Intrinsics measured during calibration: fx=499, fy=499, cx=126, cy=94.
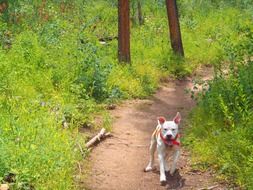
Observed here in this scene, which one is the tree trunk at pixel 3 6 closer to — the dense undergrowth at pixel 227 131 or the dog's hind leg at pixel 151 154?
the dense undergrowth at pixel 227 131

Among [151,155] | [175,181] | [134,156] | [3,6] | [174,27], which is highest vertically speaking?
[3,6]

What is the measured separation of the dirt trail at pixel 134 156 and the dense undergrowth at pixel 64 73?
1.15 ft

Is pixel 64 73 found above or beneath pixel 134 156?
above

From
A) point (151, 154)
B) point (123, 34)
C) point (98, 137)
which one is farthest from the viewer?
point (123, 34)

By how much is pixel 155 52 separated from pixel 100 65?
4181 mm

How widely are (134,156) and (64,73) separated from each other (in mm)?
3304

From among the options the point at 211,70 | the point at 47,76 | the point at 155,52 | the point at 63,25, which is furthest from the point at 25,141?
the point at 211,70

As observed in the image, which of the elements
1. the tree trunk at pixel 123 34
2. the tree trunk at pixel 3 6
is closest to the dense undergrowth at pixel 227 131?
the tree trunk at pixel 123 34

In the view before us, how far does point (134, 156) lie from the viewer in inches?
294

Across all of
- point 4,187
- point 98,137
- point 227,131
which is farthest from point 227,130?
point 4,187

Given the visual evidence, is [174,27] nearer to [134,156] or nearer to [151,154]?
[134,156]

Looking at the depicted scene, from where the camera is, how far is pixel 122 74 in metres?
12.0

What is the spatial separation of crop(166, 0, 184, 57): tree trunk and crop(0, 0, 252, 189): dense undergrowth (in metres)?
0.31

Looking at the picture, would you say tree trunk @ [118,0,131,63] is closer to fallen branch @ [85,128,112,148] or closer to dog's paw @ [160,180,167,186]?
fallen branch @ [85,128,112,148]
